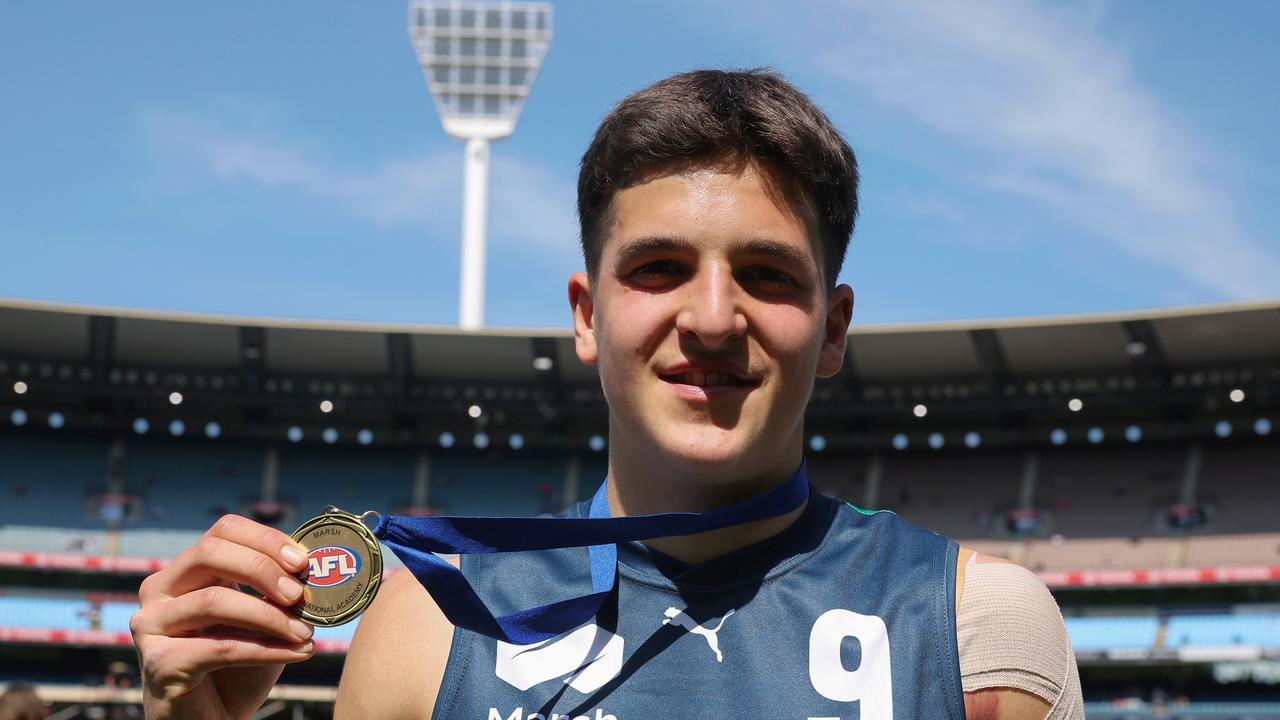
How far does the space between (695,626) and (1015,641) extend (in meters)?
0.46

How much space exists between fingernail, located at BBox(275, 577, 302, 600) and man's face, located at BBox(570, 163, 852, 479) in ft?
1.72

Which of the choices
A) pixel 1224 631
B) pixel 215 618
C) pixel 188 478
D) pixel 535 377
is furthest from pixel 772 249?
pixel 188 478

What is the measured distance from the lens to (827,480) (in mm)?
29172

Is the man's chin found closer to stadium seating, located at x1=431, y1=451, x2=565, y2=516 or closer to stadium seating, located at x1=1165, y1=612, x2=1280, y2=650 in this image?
stadium seating, located at x1=1165, y1=612, x2=1280, y2=650

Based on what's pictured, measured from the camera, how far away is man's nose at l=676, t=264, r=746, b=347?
5.56 feet

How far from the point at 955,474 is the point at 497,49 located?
73.2 feet

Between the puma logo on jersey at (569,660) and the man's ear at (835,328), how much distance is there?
55 cm

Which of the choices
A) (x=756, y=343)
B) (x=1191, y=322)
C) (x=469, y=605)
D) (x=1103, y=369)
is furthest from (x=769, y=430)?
(x=1103, y=369)

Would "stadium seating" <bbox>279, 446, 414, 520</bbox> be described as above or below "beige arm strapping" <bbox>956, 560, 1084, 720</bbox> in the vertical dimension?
below

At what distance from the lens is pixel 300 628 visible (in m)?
1.71

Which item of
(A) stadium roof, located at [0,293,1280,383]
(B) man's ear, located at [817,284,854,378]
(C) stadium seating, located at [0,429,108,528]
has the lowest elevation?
(C) stadium seating, located at [0,429,108,528]

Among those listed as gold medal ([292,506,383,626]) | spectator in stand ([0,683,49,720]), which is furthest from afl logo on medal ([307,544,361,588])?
spectator in stand ([0,683,49,720])

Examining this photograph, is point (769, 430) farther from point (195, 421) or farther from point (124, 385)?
point (195, 421)

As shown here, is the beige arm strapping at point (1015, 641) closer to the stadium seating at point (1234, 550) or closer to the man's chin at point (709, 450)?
the man's chin at point (709, 450)
